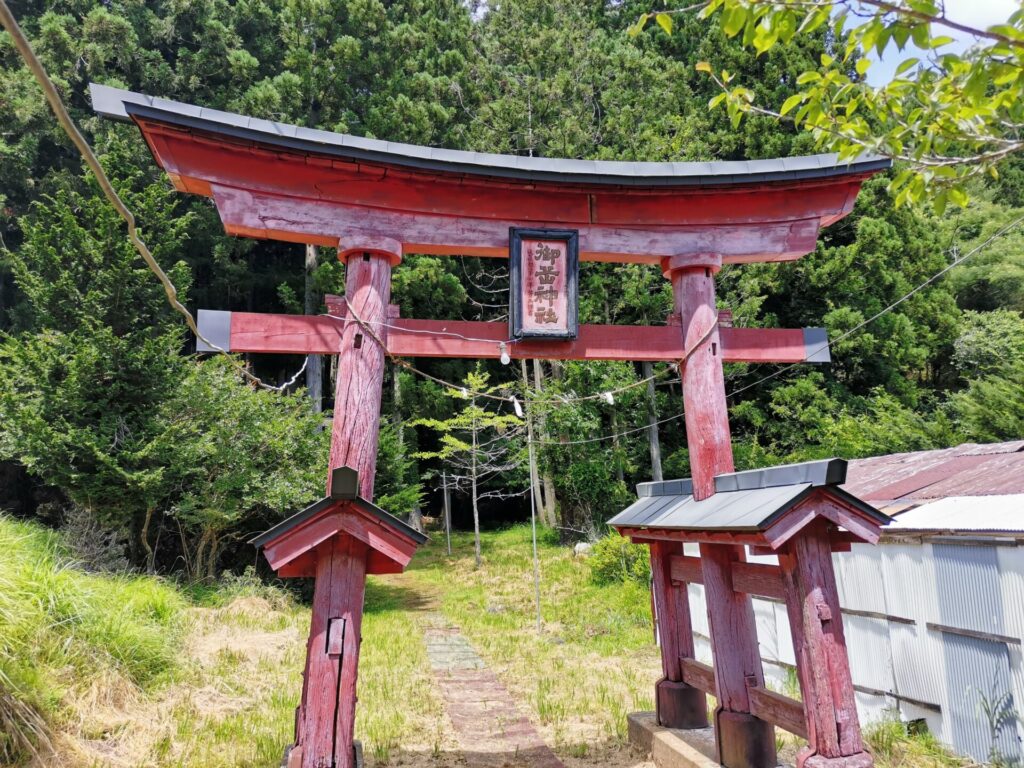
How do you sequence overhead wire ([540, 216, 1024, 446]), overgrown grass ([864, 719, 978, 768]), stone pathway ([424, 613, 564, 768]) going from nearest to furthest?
overhead wire ([540, 216, 1024, 446])
overgrown grass ([864, 719, 978, 768])
stone pathway ([424, 613, 564, 768])

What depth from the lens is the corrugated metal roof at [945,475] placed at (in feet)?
20.0

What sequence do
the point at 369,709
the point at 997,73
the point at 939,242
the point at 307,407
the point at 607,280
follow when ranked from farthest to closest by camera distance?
1. the point at 939,242
2. the point at 607,280
3. the point at 307,407
4. the point at 369,709
5. the point at 997,73

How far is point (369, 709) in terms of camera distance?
702cm

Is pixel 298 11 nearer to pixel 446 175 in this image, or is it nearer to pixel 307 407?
pixel 307 407

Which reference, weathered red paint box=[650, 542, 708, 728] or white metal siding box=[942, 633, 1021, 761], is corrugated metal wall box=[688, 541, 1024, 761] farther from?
weathered red paint box=[650, 542, 708, 728]

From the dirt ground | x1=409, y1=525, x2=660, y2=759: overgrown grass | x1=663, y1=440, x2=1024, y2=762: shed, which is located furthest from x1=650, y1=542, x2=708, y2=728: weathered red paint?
x1=663, y1=440, x2=1024, y2=762: shed

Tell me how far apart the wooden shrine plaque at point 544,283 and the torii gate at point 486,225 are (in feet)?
0.42

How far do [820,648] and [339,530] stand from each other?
9.67ft

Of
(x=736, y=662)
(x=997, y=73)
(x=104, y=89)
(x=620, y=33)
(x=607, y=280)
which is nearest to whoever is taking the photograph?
(x=997, y=73)

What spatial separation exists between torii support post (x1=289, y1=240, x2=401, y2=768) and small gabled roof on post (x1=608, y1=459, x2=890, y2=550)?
2.27 meters

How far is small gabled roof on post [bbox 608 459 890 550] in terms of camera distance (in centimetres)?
379

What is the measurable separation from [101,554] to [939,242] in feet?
75.0

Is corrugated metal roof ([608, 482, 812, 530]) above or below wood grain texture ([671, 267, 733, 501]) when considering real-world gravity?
below

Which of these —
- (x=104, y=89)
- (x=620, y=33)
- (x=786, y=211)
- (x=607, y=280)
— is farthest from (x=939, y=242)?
(x=104, y=89)
